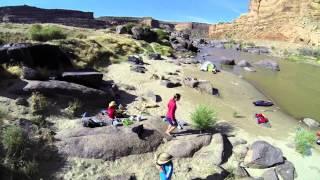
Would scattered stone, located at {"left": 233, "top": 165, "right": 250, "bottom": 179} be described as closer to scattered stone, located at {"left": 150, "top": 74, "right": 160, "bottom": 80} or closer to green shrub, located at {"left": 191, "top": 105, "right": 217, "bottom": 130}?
green shrub, located at {"left": 191, "top": 105, "right": 217, "bottom": 130}

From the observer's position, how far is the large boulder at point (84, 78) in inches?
656

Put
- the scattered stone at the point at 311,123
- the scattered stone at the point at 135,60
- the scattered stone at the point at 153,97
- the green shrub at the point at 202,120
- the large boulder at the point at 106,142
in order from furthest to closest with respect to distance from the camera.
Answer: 1. the scattered stone at the point at 135,60
2. the scattered stone at the point at 153,97
3. the scattered stone at the point at 311,123
4. the green shrub at the point at 202,120
5. the large boulder at the point at 106,142

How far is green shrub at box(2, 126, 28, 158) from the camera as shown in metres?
10.4

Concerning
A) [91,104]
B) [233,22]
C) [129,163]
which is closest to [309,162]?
[129,163]

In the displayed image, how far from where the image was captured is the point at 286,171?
1202 centimetres

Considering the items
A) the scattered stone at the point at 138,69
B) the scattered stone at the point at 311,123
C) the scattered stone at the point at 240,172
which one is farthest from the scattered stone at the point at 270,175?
the scattered stone at the point at 138,69

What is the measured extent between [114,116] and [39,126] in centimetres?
300

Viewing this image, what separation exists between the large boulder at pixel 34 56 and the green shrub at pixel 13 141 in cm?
698

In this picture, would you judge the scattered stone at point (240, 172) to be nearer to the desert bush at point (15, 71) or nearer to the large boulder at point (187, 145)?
the large boulder at point (187, 145)

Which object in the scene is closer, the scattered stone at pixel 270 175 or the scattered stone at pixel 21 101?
the scattered stone at pixel 270 175

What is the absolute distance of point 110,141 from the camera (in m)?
11.9

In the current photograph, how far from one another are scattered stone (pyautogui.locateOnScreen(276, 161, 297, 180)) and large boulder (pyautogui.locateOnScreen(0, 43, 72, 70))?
36.9 ft

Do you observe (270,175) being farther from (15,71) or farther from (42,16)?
(42,16)

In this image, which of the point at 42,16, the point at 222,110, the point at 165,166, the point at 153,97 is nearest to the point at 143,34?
the point at 153,97
